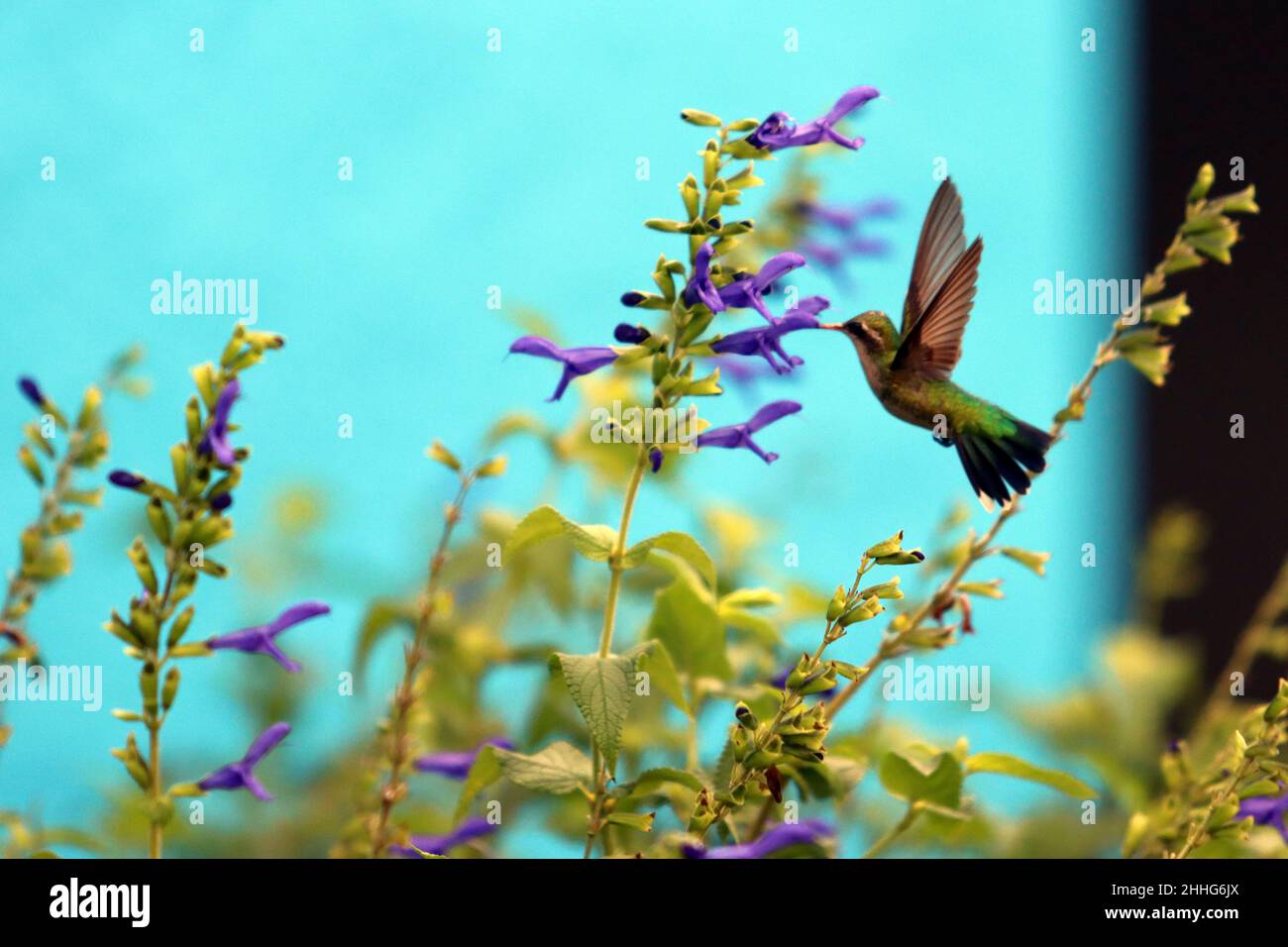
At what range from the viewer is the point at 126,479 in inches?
22.2

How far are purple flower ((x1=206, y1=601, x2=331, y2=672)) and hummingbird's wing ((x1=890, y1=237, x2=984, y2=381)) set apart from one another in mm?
305

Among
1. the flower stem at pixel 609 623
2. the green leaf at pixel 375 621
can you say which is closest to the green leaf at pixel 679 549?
the flower stem at pixel 609 623

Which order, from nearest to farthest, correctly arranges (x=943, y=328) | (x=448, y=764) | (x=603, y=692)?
(x=603, y=692), (x=943, y=328), (x=448, y=764)

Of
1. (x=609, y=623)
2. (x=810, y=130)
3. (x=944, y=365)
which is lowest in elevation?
(x=609, y=623)

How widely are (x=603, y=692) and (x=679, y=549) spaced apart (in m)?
0.07

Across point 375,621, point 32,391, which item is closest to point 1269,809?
point 375,621

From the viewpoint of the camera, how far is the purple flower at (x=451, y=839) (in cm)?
61

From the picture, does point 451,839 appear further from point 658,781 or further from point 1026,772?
point 1026,772

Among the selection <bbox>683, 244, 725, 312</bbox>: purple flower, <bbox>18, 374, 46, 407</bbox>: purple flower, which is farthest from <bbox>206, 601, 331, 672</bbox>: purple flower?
<bbox>683, 244, 725, 312</bbox>: purple flower

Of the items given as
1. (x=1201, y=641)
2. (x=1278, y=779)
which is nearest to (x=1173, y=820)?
(x=1278, y=779)

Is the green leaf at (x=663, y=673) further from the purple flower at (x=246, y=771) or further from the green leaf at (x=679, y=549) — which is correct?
the purple flower at (x=246, y=771)

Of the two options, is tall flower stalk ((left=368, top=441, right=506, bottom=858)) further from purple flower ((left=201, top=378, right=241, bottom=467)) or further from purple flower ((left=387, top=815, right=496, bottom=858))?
purple flower ((left=201, top=378, right=241, bottom=467))

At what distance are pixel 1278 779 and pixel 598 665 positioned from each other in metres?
0.28
